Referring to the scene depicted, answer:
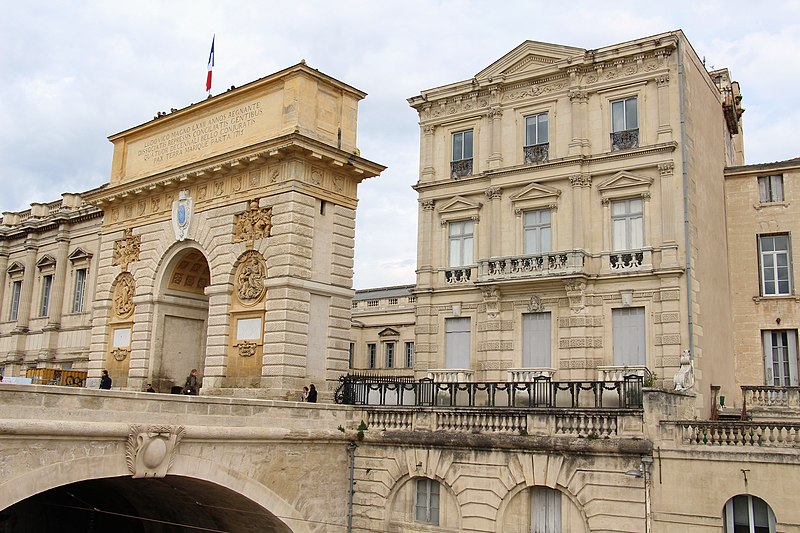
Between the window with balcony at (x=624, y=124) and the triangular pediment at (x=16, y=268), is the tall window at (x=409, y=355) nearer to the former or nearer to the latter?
the triangular pediment at (x=16, y=268)

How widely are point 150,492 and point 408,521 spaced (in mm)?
8791

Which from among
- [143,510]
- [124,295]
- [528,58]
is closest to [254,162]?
[124,295]

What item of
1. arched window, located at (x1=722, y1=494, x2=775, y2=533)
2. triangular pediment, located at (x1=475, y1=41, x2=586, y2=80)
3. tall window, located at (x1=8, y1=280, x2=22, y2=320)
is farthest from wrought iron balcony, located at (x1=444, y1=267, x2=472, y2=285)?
tall window, located at (x1=8, y1=280, x2=22, y2=320)

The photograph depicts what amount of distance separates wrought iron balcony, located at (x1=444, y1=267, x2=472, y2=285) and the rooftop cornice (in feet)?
14.2

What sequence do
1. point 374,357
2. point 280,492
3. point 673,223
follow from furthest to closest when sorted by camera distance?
point 374,357 < point 673,223 < point 280,492

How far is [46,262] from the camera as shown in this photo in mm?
41156

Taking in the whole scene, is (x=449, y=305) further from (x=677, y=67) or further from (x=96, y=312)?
(x=96, y=312)

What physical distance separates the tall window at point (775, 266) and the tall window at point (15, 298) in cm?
3611

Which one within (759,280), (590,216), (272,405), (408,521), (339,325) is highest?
(590,216)

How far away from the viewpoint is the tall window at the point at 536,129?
91.2ft

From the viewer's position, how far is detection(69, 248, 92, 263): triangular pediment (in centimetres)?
3866

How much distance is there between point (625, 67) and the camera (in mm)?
26359

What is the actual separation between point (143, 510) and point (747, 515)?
19.2 meters

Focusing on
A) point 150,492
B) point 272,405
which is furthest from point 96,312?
point 272,405
